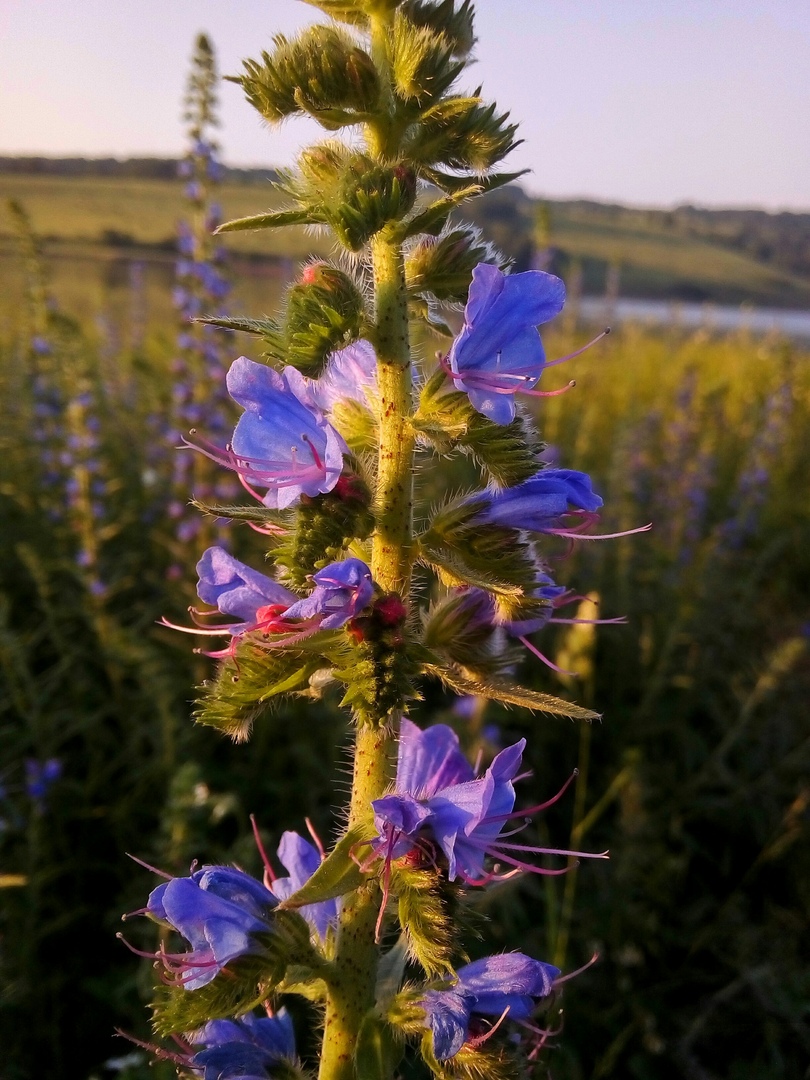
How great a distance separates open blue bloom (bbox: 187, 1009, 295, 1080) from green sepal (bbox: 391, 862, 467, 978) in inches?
19.0

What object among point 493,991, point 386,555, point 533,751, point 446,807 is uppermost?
point 386,555

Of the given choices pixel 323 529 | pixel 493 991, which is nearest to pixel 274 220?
pixel 323 529

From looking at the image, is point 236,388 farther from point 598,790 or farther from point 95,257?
point 95,257

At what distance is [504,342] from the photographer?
1.54 metres

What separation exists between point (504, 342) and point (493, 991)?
1280mm

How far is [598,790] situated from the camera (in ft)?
14.6

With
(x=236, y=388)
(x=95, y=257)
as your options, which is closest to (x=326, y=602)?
(x=236, y=388)

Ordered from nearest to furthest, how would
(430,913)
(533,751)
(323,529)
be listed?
(430,913) < (323,529) < (533,751)

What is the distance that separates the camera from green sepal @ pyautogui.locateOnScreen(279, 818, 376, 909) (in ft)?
4.61

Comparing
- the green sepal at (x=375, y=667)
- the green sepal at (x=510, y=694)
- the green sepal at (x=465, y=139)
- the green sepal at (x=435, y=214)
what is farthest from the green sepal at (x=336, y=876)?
the green sepal at (x=465, y=139)

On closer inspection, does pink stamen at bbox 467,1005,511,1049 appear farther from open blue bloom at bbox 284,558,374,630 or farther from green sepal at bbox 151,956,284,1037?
open blue bloom at bbox 284,558,374,630

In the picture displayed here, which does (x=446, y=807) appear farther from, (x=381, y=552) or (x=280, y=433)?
(x=280, y=433)

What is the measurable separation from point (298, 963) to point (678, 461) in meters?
6.14

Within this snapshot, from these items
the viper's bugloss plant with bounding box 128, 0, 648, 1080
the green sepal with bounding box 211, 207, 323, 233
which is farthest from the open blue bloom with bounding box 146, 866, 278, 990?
the green sepal with bounding box 211, 207, 323, 233
